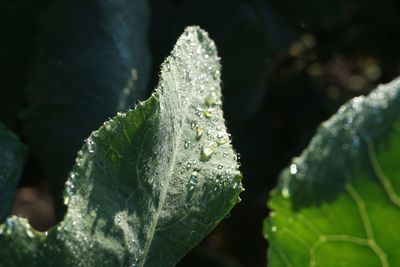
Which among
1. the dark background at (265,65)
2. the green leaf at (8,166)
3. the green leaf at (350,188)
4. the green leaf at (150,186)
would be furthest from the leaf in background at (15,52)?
the green leaf at (350,188)

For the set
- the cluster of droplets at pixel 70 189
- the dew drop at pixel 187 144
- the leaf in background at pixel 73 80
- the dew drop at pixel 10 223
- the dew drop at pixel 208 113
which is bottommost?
the dew drop at pixel 10 223

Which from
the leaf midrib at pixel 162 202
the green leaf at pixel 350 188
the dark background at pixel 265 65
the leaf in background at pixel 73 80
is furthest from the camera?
the dark background at pixel 265 65

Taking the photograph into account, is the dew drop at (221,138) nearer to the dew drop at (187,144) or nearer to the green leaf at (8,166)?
the dew drop at (187,144)

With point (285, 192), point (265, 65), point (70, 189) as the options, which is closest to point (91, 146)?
point (70, 189)

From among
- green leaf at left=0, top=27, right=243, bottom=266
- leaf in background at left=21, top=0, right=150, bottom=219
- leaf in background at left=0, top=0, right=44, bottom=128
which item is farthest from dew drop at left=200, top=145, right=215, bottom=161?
leaf in background at left=0, top=0, right=44, bottom=128

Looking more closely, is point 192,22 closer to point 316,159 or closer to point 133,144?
point 133,144

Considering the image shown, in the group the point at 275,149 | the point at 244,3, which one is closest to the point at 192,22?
the point at 244,3
